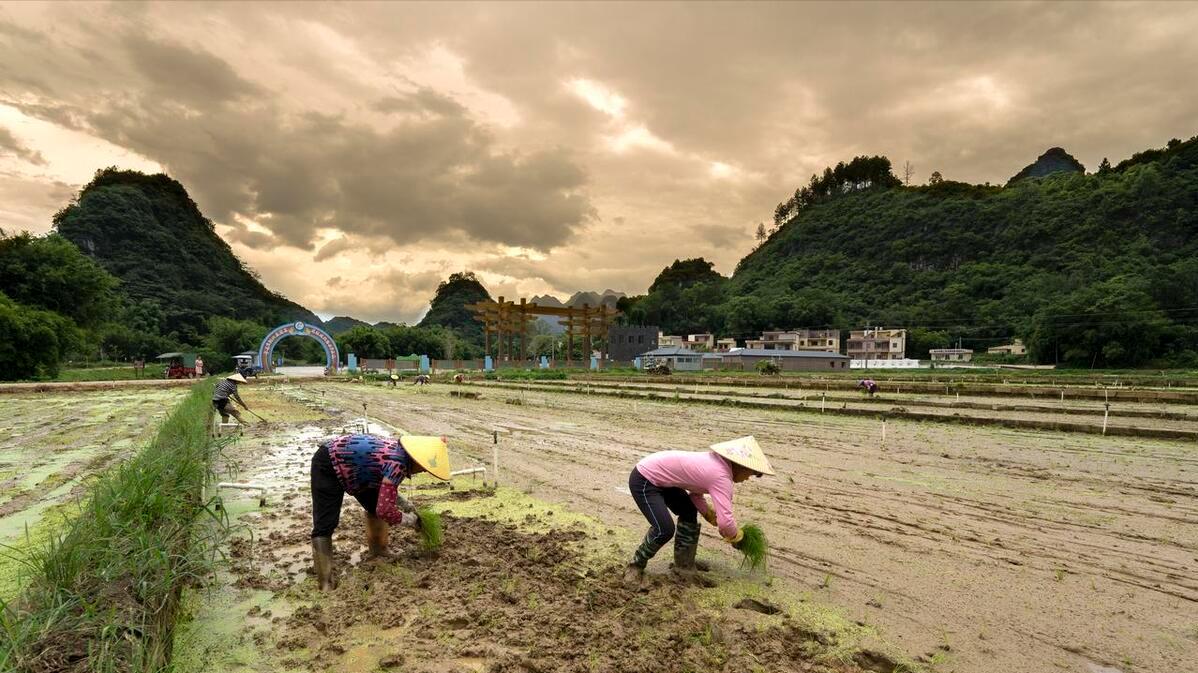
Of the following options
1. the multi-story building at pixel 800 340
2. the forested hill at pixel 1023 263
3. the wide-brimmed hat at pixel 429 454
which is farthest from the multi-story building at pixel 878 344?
the wide-brimmed hat at pixel 429 454

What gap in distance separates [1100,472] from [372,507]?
1044cm

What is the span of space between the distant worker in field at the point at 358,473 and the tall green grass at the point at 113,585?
88 centimetres

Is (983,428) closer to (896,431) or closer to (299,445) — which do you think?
(896,431)

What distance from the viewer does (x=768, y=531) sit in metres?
5.79

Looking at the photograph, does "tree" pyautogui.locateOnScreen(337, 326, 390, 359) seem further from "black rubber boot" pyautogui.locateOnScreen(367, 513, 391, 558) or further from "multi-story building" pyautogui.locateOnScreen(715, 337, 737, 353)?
"black rubber boot" pyautogui.locateOnScreen(367, 513, 391, 558)

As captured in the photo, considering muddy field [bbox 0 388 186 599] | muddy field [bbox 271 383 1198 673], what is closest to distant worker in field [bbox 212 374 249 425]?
muddy field [bbox 0 388 186 599]

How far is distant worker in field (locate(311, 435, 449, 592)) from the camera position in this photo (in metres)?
4.34

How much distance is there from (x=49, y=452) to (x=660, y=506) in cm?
1117

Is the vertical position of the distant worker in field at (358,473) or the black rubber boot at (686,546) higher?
the distant worker in field at (358,473)

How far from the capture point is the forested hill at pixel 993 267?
52875 millimetres

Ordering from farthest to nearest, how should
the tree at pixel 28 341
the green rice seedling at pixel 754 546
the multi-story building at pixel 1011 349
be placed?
the multi-story building at pixel 1011 349 → the tree at pixel 28 341 → the green rice seedling at pixel 754 546

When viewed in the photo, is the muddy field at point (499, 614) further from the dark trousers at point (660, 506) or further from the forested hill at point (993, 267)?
the forested hill at point (993, 267)

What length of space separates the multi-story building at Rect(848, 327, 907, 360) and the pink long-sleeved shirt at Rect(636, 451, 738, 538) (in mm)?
75562

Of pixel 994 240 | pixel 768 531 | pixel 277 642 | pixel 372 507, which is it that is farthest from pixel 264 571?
pixel 994 240
